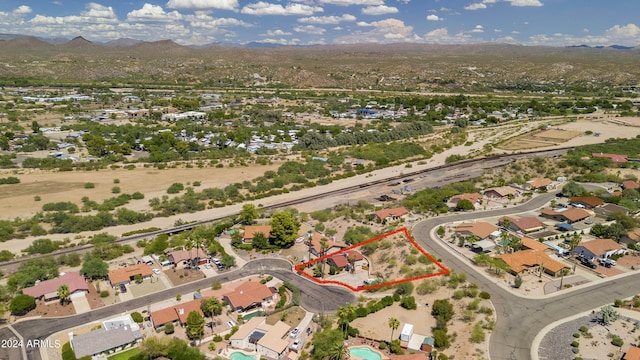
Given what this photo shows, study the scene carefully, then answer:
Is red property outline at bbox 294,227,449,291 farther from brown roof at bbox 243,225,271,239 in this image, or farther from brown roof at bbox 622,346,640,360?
brown roof at bbox 622,346,640,360

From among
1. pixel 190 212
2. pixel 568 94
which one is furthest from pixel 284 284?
pixel 568 94

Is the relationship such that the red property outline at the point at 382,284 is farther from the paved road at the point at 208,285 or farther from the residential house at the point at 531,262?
the residential house at the point at 531,262

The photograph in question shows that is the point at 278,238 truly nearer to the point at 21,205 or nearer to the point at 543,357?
A: the point at 543,357

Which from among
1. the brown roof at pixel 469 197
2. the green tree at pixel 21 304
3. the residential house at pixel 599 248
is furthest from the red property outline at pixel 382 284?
the green tree at pixel 21 304

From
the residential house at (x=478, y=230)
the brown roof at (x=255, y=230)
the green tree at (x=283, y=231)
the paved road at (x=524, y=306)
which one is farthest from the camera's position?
the brown roof at (x=255, y=230)

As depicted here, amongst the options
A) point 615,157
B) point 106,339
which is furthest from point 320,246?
point 615,157
